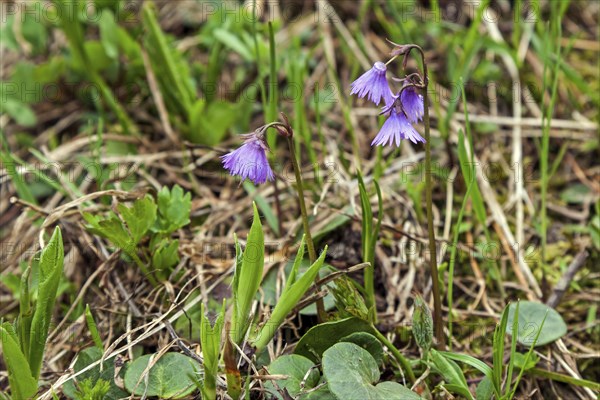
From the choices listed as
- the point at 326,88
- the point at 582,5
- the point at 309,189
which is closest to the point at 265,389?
the point at 309,189

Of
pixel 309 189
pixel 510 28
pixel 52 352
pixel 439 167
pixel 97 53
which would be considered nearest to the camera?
pixel 52 352

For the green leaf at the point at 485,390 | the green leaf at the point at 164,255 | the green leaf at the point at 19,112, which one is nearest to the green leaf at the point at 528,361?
the green leaf at the point at 485,390

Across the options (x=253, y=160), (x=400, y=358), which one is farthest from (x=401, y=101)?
(x=400, y=358)

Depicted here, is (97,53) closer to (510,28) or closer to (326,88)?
(326,88)

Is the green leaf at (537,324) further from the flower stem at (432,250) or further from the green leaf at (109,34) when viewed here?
the green leaf at (109,34)

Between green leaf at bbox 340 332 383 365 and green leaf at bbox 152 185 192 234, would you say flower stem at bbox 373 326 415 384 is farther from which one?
Result: green leaf at bbox 152 185 192 234

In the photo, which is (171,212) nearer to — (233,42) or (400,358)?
(400,358)
